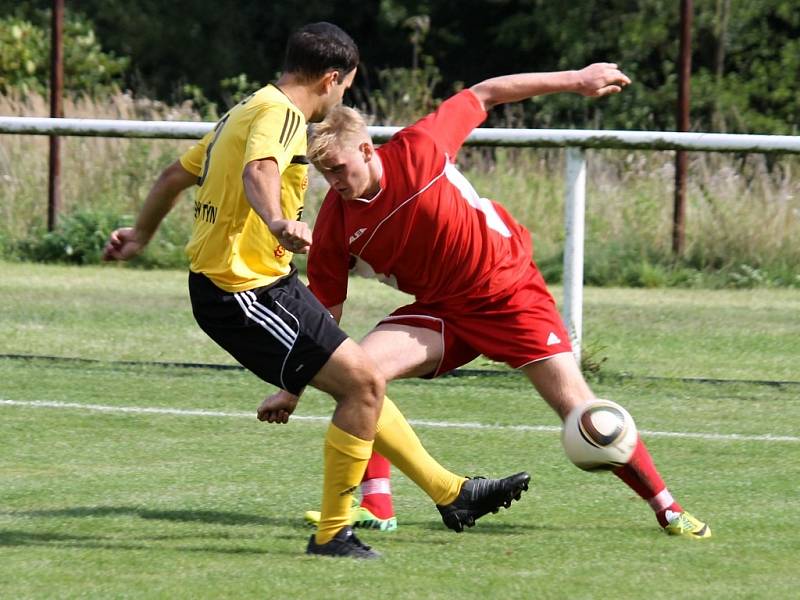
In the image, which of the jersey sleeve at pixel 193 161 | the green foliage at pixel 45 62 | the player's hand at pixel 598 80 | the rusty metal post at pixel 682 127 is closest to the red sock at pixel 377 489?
the jersey sleeve at pixel 193 161

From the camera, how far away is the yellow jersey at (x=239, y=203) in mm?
5430

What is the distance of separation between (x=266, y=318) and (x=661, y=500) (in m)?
1.57

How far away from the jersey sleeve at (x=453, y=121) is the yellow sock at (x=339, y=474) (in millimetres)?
1194

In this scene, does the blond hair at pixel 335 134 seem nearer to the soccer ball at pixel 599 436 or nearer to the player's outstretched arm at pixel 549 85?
the player's outstretched arm at pixel 549 85

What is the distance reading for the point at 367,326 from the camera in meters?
11.4

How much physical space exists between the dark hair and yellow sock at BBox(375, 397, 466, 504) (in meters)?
1.21

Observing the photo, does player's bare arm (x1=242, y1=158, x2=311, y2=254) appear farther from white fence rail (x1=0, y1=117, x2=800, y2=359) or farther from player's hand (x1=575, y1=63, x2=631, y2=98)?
white fence rail (x1=0, y1=117, x2=800, y2=359)

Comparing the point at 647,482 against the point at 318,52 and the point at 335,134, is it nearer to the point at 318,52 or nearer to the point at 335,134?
the point at 335,134

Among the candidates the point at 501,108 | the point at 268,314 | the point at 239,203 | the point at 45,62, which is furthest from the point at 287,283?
the point at 501,108

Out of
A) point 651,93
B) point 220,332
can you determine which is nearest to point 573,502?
point 220,332

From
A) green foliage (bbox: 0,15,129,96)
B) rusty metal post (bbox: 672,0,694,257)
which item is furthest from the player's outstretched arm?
green foliage (bbox: 0,15,129,96)

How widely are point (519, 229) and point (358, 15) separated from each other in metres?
29.7

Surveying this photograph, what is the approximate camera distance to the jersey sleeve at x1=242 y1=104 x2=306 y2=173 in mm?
5230

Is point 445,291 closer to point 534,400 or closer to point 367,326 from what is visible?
point 534,400
